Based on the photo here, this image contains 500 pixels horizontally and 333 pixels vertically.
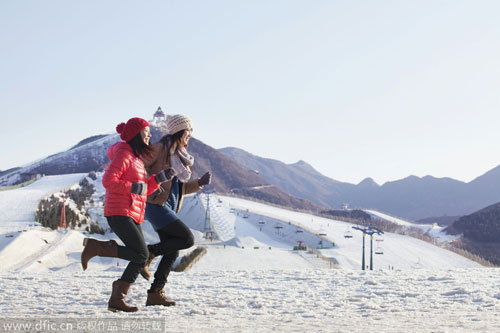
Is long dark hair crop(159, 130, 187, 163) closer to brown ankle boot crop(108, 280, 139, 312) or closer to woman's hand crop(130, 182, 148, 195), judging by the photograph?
woman's hand crop(130, 182, 148, 195)

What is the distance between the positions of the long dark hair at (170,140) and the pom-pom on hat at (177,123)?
5 centimetres

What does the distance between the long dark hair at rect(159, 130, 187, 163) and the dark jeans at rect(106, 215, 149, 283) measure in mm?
883

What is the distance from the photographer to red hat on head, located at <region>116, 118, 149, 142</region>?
4949mm

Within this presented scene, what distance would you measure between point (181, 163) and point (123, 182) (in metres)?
0.83

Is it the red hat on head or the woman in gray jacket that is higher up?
the red hat on head

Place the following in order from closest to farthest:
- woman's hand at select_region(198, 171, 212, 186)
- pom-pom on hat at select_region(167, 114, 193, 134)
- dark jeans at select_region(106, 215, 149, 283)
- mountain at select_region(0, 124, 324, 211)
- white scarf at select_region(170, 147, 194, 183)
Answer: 1. dark jeans at select_region(106, 215, 149, 283)
2. white scarf at select_region(170, 147, 194, 183)
3. woman's hand at select_region(198, 171, 212, 186)
4. pom-pom on hat at select_region(167, 114, 193, 134)
5. mountain at select_region(0, 124, 324, 211)

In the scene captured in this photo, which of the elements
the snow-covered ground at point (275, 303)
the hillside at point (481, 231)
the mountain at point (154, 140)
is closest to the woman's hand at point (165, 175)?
the snow-covered ground at point (275, 303)

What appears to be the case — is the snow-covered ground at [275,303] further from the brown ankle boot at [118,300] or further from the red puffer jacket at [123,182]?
the red puffer jacket at [123,182]

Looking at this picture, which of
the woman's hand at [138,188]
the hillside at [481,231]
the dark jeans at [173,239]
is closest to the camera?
the woman's hand at [138,188]

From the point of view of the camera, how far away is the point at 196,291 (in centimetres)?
695

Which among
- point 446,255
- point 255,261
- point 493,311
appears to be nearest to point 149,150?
point 493,311

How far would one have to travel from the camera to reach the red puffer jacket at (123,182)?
4559mm

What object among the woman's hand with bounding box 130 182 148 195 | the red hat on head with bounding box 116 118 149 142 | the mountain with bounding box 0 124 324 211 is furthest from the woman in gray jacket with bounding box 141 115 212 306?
the mountain with bounding box 0 124 324 211

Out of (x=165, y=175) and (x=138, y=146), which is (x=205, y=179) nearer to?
(x=165, y=175)
